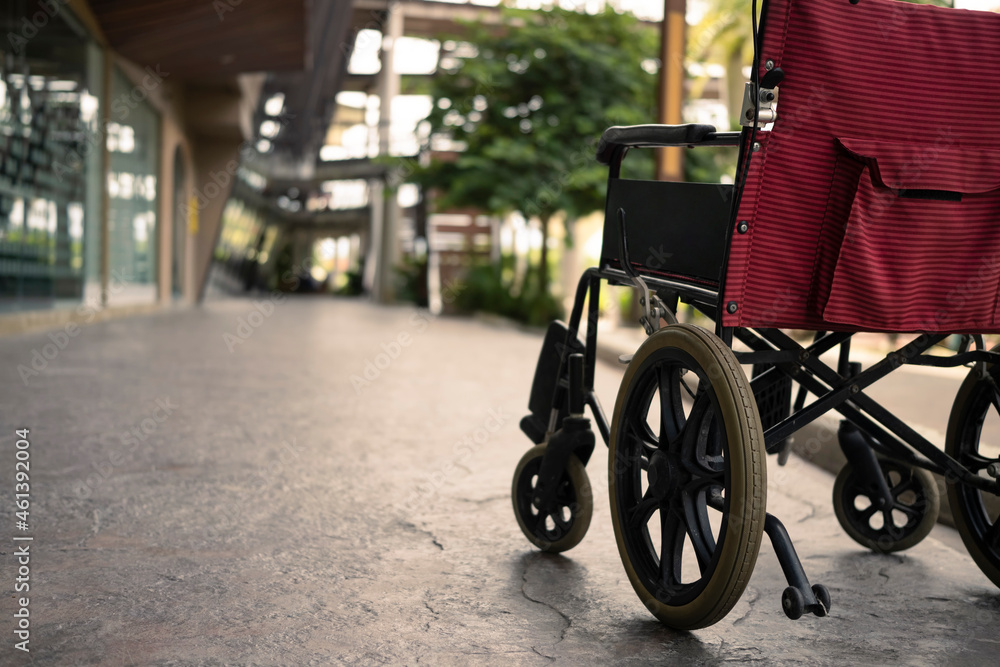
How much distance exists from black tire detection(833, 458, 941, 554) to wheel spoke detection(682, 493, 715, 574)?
1003mm

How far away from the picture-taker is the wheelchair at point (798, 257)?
180cm

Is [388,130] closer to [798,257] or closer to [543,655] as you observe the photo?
[798,257]

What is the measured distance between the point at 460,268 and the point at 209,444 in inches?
851

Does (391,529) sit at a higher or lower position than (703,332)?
lower

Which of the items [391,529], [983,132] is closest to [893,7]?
[983,132]

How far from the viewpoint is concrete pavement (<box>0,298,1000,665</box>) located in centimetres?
191

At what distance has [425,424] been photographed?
489 centimetres

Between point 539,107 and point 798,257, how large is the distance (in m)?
14.4

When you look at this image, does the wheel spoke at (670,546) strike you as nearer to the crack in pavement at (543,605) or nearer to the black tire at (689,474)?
the black tire at (689,474)

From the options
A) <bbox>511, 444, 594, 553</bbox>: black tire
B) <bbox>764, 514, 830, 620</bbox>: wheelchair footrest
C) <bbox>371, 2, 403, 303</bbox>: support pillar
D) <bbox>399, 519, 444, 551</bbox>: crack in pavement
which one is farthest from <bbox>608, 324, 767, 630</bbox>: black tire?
<bbox>371, 2, 403, 303</bbox>: support pillar

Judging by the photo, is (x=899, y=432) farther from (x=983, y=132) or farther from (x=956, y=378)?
(x=956, y=378)

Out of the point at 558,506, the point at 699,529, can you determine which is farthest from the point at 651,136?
the point at 558,506

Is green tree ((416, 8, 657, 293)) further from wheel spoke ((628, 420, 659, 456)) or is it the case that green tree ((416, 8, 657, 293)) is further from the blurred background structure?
wheel spoke ((628, 420, 659, 456))

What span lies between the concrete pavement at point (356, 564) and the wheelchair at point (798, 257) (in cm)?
27
